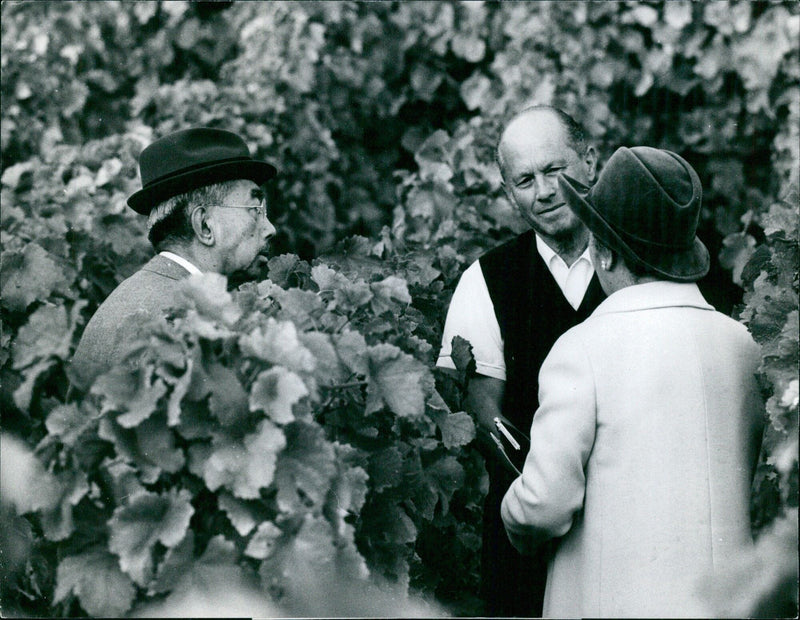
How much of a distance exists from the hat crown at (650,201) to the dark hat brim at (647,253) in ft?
0.05

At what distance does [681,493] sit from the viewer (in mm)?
1836

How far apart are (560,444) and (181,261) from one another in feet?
4.13

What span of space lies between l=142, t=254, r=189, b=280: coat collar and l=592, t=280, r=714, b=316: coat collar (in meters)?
1.20

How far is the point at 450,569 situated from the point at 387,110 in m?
3.79

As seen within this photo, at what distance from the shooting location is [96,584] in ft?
5.12

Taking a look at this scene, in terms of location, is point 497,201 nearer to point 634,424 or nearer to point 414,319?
point 414,319

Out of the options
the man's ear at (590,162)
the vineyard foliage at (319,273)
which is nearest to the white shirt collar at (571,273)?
the man's ear at (590,162)

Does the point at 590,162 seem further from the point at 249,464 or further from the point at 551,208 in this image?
the point at 249,464

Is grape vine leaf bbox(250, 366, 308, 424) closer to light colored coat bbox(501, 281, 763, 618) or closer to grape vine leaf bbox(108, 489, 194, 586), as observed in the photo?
grape vine leaf bbox(108, 489, 194, 586)

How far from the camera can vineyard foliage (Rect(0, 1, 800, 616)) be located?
160cm

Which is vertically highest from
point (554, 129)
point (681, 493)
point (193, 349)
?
point (554, 129)

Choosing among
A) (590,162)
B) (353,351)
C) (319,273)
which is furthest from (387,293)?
(590,162)

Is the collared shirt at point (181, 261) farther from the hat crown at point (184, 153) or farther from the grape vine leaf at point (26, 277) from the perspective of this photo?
the grape vine leaf at point (26, 277)

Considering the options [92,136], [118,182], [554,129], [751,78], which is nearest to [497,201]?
[554,129]
